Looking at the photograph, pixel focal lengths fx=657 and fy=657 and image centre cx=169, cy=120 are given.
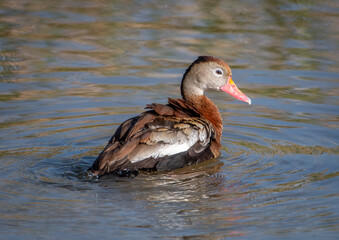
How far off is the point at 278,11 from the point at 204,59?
6.64 meters

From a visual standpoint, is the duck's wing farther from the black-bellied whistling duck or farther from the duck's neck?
the duck's neck

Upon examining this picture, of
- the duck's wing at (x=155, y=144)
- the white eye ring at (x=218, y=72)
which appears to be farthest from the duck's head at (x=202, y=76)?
the duck's wing at (x=155, y=144)

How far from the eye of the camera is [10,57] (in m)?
12.0

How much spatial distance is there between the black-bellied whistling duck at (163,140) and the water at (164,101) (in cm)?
17

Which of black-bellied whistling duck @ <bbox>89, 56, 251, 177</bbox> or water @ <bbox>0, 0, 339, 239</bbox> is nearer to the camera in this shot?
water @ <bbox>0, 0, 339, 239</bbox>

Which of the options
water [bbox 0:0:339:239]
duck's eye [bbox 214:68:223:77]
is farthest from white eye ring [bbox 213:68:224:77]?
water [bbox 0:0:339:239]

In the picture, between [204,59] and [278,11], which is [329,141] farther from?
[278,11]

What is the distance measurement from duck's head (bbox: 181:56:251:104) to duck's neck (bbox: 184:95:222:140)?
0.04 m

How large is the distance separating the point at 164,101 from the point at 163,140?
2.63 metres

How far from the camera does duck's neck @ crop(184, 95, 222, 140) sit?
8625 mm

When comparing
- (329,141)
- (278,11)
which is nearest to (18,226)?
(329,141)

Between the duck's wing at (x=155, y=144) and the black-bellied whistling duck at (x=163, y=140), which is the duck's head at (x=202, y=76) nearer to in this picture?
the black-bellied whistling duck at (x=163, y=140)

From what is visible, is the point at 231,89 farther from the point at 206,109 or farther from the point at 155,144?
the point at 155,144

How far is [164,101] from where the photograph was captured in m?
10.2
